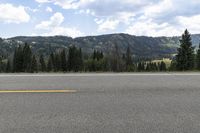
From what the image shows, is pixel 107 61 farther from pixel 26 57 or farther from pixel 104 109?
pixel 104 109

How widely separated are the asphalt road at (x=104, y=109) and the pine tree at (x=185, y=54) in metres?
43.9

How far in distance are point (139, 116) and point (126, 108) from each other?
66 cm

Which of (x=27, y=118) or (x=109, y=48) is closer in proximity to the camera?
(x=27, y=118)

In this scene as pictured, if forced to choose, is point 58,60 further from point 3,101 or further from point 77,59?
point 3,101

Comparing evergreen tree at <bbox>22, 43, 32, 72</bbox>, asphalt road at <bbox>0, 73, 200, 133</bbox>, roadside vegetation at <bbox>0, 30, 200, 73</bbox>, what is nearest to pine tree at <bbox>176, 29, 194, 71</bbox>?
roadside vegetation at <bbox>0, 30, 200, 73</bbox>

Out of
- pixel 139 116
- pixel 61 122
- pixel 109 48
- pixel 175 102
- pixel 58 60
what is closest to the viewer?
pixel 61 122

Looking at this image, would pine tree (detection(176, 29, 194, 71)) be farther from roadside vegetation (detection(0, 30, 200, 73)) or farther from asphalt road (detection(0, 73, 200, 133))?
asphalt road (detection(0, 73, 200, 133))

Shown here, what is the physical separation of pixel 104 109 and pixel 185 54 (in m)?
48.2

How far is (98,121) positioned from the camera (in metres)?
5.78

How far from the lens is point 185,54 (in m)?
52.8


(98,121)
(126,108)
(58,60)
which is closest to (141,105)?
(126,108)

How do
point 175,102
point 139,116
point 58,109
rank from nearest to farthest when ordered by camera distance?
point 139,116
point 58,109
point 175,102

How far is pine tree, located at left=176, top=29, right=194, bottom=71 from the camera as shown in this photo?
52.6 m

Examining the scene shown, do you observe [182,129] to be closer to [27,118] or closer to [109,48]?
[27,118]
